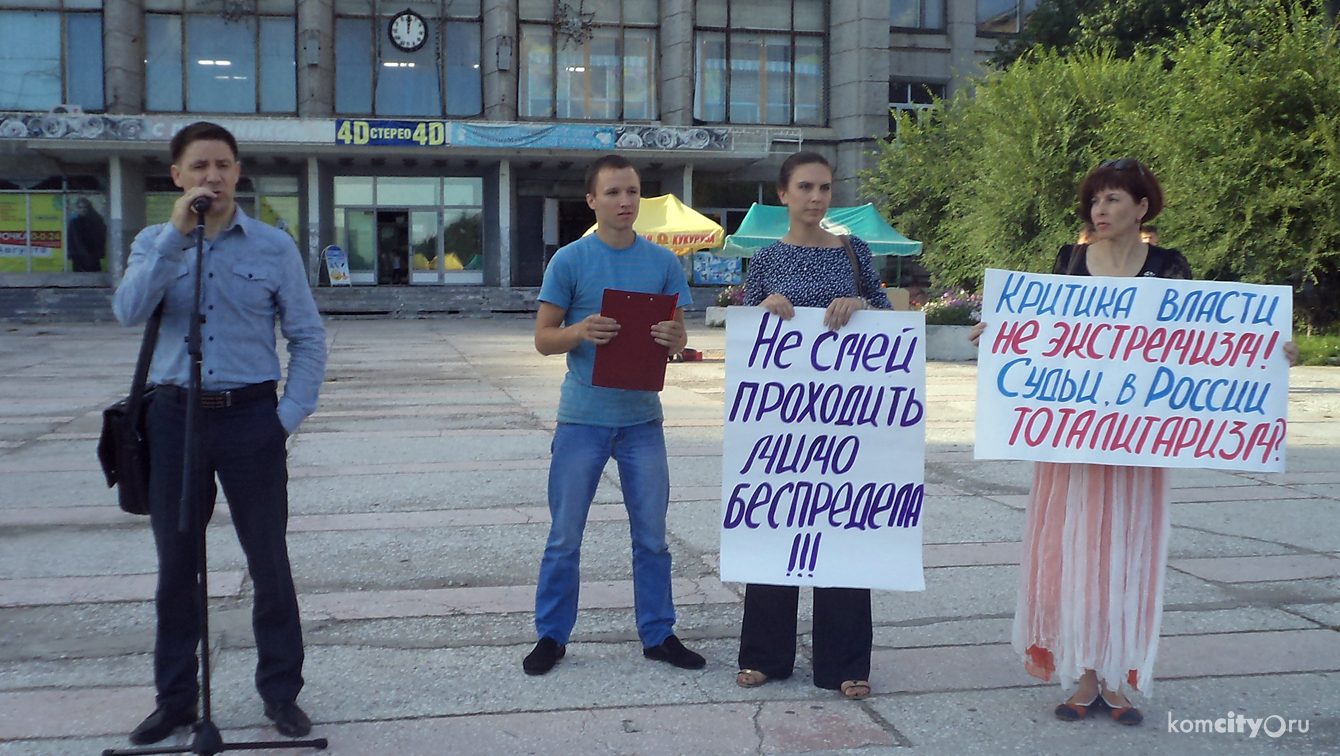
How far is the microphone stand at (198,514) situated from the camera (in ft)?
11.0

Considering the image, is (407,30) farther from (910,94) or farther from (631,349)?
(631,349)

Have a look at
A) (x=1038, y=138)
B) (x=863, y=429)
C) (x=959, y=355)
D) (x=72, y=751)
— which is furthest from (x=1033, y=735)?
(x=1038, y=138)

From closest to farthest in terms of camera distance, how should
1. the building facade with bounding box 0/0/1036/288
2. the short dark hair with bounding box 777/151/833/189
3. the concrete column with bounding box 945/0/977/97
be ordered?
the short dark hair with bounding box 777/151/833/189 → the building facade with bounding box 0/0/1036/288 → the concrete column with bounding box 945/0/977/97

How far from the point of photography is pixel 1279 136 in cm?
1694

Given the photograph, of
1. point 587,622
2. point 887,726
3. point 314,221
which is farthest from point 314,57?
point 887,726

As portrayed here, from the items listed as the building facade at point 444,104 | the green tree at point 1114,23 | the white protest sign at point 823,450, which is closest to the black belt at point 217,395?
the white protest sign at point 823,450

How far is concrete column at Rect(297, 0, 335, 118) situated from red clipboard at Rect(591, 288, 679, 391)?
33.4 metres

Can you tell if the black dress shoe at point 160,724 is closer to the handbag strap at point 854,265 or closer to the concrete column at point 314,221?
the handbag strap at point 854,265

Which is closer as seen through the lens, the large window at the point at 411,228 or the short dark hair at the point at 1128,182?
the short dark hair at the point at 1128,182

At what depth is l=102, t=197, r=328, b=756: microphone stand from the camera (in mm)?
3350

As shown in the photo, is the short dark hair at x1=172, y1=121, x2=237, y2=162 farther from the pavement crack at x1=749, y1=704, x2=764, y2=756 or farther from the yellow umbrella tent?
the yellow umbrella tent

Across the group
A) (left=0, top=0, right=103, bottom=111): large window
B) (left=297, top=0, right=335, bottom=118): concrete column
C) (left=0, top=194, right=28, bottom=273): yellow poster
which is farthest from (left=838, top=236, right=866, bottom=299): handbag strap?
(left=0, top=194, right=28, bottom=273): yellow poster

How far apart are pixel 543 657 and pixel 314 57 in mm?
33760

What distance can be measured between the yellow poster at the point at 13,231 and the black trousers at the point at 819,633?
3629 centimetres
